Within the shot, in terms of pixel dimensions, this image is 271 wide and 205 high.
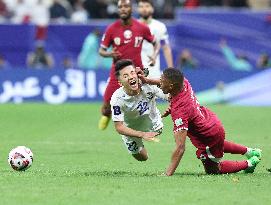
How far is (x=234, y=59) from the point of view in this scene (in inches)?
1091

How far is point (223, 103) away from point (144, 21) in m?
6.94

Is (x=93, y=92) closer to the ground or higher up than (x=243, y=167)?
closer to the ground

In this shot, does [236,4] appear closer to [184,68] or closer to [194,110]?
[184,68]

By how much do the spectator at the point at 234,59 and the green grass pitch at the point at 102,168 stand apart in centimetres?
414

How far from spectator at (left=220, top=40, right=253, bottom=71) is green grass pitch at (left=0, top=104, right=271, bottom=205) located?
414 cm

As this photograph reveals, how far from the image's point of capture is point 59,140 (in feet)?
57.4

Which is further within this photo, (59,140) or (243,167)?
(59,140)

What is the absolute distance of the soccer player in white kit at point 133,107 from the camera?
11844 mm

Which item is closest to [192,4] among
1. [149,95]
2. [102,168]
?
[102,168]

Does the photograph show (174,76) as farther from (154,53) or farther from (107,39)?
(154,53)

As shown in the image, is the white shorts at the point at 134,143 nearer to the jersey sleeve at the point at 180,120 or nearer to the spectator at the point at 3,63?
the jersey sleeve at the point at 180,120

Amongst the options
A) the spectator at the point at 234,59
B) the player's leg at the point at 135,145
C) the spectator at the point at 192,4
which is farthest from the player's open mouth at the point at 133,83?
the spectator at the point at 192,4

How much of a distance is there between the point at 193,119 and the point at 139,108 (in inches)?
40.3

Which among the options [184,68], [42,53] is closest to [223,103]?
[184,68]
